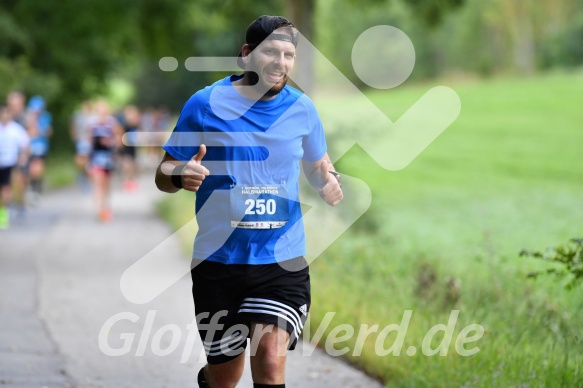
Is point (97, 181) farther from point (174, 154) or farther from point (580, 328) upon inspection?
point (174, 154)

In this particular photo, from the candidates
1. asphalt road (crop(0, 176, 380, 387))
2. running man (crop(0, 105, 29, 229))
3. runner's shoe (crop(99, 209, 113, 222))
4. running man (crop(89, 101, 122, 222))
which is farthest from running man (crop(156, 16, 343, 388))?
runner's shoe (crop(99, 209, 113, 222))

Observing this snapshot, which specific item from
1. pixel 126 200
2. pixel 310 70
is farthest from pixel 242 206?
pixel 126 200

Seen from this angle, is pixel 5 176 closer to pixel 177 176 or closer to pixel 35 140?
pixel 35 140

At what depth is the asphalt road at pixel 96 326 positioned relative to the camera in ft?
25.9

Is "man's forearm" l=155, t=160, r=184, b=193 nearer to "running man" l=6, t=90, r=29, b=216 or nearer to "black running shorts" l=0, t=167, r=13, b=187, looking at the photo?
"black running shorts" l=0, t=167, r=13, b=187

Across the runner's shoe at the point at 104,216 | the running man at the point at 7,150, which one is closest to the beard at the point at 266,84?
the running man at the point at 7,150

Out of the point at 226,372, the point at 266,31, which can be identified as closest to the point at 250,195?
the point at 266,31

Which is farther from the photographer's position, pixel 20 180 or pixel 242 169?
pixel 20 180

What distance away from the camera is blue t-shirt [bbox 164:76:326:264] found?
5246 millimetres

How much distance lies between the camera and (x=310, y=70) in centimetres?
1808

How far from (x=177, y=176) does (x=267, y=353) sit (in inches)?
33.9

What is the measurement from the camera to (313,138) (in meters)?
5.49

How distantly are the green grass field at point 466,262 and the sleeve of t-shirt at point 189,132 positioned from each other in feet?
7.51

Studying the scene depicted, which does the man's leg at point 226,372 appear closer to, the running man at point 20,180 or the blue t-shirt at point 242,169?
the blue t-shirt at point 242,169
